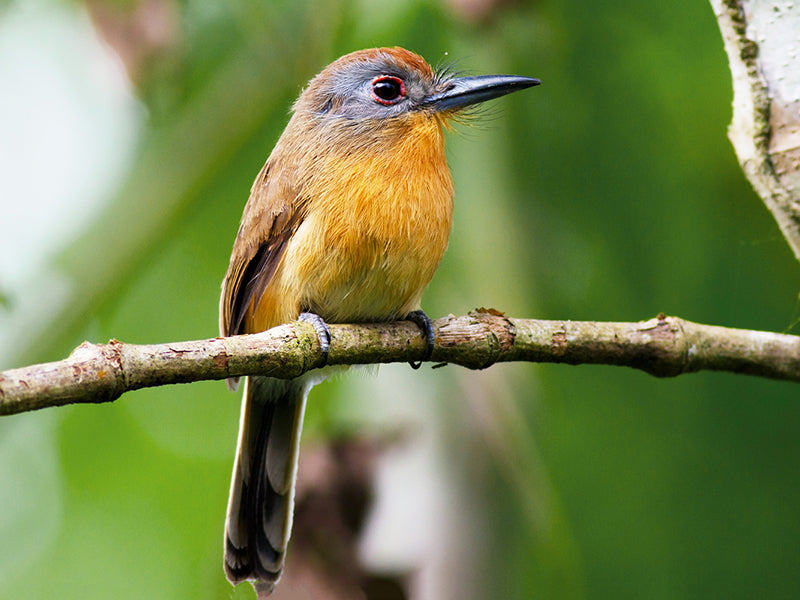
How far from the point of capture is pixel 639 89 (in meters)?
2.97

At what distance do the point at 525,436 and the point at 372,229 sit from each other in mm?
790

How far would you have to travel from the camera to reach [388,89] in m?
2.75

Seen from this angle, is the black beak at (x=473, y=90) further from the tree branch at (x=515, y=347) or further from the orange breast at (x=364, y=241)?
the tree branch at (x=515, y=347)

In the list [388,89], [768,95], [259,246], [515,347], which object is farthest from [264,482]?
[768,95]

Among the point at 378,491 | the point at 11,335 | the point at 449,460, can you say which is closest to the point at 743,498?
the point at 449,460

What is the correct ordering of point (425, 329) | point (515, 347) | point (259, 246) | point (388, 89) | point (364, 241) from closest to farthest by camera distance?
point (515, 347), point (425, 329), point (364, 241), point (259, 246), point (388, 89)

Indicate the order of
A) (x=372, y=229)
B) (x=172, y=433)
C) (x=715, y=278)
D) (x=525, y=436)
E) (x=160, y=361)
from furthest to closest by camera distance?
1. (x=172, y=433)
2. (x=715, y=278)
3. (x=525, y=436)
4. (x=372, y=229)
5. (x=160, y=361)

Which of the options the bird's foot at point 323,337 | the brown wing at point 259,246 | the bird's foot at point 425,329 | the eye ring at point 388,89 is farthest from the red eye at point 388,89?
the bird's foot at point 323,337

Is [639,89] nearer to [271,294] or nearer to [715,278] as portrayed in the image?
[715,278]

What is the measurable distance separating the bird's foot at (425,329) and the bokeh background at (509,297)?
32cm

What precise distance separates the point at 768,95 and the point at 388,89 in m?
1.16

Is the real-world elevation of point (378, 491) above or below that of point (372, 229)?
below

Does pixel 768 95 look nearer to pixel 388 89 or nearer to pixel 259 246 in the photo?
pixel 388 89

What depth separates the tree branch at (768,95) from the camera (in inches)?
78.7
